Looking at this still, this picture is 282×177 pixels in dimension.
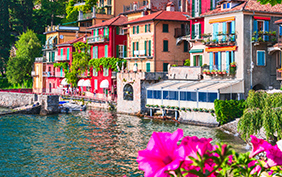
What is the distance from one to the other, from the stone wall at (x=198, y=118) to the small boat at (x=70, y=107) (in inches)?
704

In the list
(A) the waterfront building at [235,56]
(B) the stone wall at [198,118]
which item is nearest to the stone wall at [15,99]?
(A) the waterfront building at [235,56]

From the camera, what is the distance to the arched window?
51.3 meters

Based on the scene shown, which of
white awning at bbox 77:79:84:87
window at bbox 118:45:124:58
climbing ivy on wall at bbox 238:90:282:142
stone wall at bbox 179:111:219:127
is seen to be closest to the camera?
climbing ivy on wall at bbox 238:90:282:142

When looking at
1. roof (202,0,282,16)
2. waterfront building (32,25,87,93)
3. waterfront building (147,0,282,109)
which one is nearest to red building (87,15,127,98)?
waterfront building (32,25,87,93)

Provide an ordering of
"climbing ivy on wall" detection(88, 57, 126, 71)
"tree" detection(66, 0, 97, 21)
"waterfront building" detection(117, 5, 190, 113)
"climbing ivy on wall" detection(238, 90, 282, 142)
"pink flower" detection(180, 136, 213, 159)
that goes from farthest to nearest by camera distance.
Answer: "tree" detection(66, 0, 97, 21) < "climbing ivy on wall" detection(88, 57, 126, 71) < "waterfront building" detection(117, 5, 190, 113) < "climbing ivy on wall" detection(238, 90, 282, 142) < "pink flower" detection(180, 136, 213, 159)

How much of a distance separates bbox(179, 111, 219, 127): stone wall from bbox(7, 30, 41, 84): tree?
48.9 metres

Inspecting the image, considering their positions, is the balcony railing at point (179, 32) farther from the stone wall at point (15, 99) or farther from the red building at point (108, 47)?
the stone wall at point (15, 99)

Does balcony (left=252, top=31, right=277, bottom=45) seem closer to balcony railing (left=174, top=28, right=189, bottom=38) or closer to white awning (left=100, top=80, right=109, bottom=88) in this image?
balcony railing (left=174, top=28, right=189, bottom=38)

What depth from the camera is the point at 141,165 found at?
2.70 meters

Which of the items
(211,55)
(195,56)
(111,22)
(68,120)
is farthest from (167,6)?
(68,120)

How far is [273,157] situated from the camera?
3.24 meters

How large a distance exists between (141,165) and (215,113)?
36.1 meters

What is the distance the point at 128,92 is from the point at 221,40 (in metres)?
14.3

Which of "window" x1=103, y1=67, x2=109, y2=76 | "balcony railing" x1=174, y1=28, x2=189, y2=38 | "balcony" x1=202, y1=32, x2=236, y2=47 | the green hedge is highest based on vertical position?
"balcony railing" x1=174, y1=28, x2=189, y2=38
